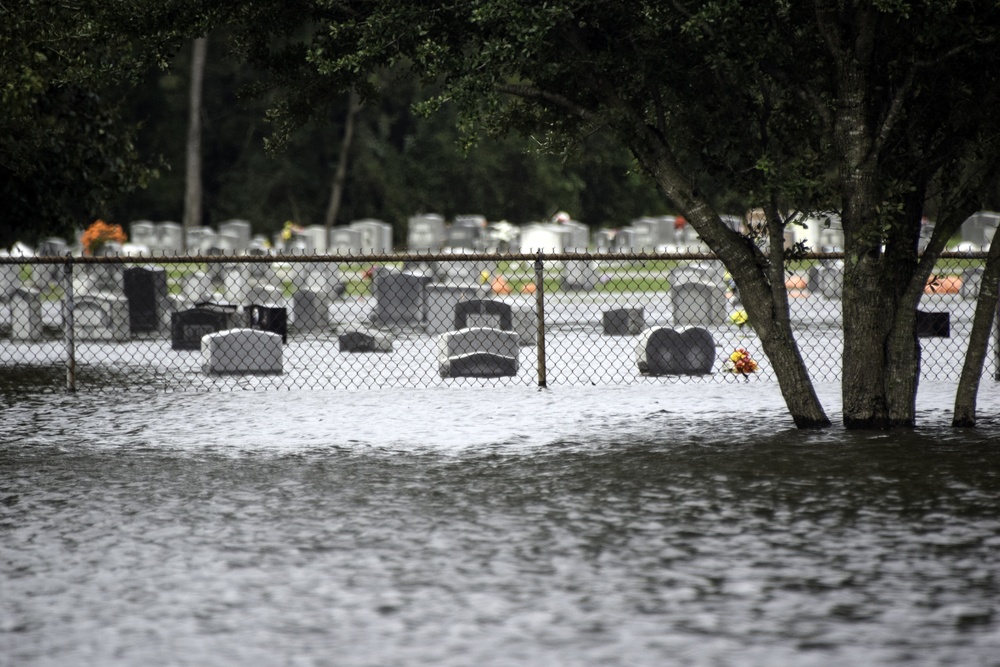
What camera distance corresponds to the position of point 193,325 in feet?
61.8

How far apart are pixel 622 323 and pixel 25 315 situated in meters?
9.10

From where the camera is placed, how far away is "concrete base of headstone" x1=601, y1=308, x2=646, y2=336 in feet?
67.3

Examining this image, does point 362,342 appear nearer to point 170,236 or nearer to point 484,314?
point 484,314

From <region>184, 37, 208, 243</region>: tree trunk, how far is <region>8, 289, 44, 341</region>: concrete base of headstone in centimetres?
2637

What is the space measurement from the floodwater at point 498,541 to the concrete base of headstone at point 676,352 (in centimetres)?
372

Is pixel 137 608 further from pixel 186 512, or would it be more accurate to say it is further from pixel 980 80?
pixel 980 80

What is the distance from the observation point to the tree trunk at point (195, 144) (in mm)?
47938

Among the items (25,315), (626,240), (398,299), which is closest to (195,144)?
(626,240)

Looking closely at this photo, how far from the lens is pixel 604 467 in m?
9.11

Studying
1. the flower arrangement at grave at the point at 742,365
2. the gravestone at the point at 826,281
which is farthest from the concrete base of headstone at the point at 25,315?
the gravestone at the point at 826,281

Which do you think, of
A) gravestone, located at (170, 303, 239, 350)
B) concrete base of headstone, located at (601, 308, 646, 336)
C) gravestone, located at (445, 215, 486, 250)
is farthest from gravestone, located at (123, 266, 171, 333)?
gravestone, located at (445, 215, 486, 250)

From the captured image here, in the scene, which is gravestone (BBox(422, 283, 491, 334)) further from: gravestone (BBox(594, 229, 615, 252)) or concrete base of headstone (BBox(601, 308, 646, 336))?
gravestone (BBox(594, 229, 615, 252))

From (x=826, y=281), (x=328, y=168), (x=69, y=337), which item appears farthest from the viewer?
(x=328, y=168)

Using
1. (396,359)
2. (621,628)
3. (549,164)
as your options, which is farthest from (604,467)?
(549,164)
